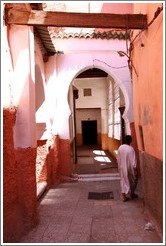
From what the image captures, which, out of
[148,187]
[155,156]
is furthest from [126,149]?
[155,156]

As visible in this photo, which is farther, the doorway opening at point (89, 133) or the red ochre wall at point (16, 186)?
the doorway opening at point (89, 133)

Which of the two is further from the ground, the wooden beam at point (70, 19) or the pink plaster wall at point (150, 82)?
the wooden beam at point (70, 19)

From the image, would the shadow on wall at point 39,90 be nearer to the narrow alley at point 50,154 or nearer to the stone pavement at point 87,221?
the narrow alley at point 50,154

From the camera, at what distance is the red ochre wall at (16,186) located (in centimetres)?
434

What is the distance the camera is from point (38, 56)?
8.50 m

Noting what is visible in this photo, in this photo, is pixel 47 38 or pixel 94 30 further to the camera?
pixel 94 30

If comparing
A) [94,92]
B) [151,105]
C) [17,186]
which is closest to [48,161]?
[17,186]

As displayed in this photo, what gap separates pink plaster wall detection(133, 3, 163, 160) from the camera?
436 cm

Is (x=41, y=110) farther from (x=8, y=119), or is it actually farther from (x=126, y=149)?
(x=8, y=119)

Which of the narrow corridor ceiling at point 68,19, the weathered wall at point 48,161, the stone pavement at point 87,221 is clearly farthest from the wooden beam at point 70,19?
the weathered wall at point 48,161

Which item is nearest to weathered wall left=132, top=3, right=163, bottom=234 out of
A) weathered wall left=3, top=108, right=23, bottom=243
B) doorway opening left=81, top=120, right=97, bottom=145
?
weathered wall left=3, top=108, right=23, bottom=243

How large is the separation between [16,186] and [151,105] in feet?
7.69

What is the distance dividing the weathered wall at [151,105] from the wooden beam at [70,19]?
285 mm

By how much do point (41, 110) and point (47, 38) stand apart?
7.52ft
